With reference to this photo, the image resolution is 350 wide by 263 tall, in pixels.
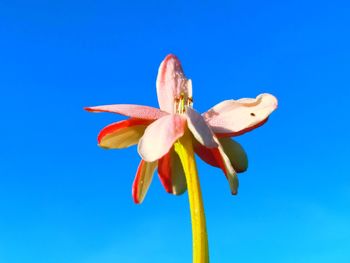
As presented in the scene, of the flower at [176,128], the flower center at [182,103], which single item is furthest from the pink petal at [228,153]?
the flower center at [182,103]

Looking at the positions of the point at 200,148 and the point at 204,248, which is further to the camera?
the point at 200,148

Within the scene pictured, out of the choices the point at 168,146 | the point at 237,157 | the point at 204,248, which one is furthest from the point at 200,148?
the point at 204,248

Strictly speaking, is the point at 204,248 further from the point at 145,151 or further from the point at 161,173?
A: the point at 161,173

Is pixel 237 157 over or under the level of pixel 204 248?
over

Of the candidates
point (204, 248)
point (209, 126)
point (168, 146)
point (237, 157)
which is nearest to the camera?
point (204, 248)

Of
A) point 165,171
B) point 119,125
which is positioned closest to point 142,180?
point 165,171

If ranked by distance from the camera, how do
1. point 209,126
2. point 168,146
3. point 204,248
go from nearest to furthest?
1. point 204,248
2. point 168,146
3. point 209,126

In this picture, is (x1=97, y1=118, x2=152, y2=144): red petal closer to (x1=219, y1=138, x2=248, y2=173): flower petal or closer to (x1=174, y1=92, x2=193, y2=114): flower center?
(x1=174, y1=92, x2=193, y2=114): flower center
